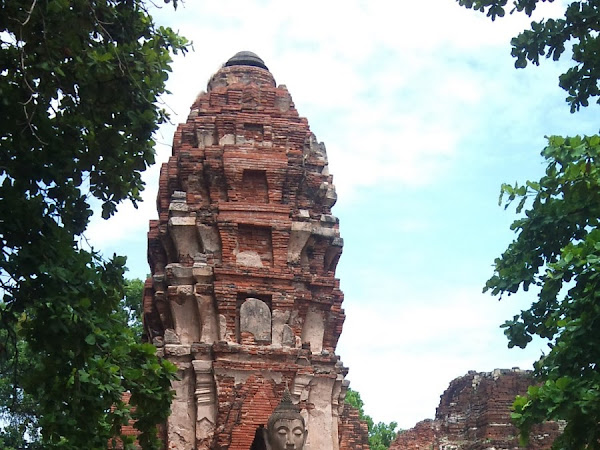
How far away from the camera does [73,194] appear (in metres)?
7.32

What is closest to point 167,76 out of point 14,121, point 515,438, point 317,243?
point 14,121

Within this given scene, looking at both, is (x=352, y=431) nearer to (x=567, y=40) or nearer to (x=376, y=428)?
(x=567, y=40)

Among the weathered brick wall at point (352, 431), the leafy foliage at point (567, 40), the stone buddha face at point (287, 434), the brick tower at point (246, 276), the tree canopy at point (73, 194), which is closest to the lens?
the tree canopy at point (73, 194)

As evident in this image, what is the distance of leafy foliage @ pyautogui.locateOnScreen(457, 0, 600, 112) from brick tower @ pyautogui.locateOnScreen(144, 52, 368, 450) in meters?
5.01

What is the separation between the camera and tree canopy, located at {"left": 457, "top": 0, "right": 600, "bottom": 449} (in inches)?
301

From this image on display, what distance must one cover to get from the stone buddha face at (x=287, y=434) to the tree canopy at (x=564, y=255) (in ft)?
9.68

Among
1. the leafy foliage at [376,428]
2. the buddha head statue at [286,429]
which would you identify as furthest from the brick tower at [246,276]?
the leafy foliage at [376,428]

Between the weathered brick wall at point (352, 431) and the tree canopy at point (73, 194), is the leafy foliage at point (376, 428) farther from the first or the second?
the tree canopy at point (73, 194)

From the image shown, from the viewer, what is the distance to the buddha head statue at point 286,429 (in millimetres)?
10945

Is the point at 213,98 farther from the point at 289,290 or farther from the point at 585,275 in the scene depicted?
the point at 585,275

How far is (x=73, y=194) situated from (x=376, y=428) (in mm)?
29062

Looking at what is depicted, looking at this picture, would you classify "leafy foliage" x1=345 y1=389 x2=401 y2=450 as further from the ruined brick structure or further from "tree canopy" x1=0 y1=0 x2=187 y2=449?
"tree canopy" x1=0 y1=0 x2=187 y2=449

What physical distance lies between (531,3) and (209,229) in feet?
19.6

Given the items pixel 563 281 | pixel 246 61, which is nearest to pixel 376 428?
pixel 246 61
